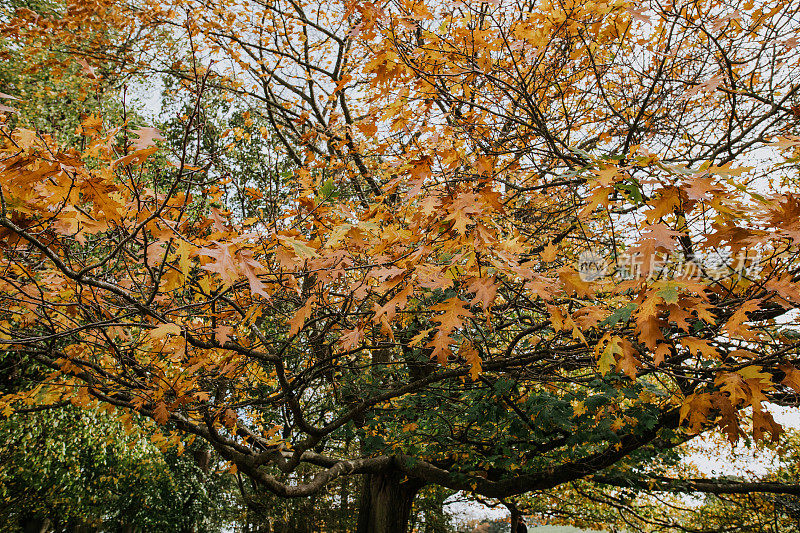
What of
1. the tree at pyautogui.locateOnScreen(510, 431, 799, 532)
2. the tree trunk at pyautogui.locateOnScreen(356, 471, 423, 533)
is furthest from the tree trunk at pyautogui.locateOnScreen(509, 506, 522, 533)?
the tree trunk at pyautogui.locateOnScreen(356, 471, 423, 533)

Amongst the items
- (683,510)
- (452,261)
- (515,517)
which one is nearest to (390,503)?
(515,517)

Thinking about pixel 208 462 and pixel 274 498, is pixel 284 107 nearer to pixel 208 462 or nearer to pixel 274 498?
pixel 274 498

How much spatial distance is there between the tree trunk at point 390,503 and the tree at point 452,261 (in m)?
0.03

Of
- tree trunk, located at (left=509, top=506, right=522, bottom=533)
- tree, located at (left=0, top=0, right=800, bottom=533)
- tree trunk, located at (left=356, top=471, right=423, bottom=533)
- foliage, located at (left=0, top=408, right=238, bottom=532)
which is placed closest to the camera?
tree, located at (left=0, top=0, right=800, bottom=533)

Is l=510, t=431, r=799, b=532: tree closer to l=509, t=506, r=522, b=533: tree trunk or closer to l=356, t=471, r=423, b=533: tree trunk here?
l=509, t=506, r=522, b=533: tree trunk

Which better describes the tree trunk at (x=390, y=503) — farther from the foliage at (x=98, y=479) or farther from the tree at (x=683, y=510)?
the foliage at (x=98, y=479)

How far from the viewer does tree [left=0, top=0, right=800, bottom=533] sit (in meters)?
1.96

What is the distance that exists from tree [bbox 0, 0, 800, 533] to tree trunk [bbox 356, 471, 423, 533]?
0.11 ft

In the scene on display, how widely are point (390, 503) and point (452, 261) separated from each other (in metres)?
6.55

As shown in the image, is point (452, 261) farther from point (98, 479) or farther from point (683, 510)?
point (98, 479)

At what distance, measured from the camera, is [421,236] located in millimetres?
2371

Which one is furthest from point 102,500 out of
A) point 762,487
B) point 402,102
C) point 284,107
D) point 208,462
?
point 762,487

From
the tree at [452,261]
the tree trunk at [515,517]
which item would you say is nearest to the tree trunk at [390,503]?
the tree at [452,261]

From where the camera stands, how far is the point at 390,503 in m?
7.18
